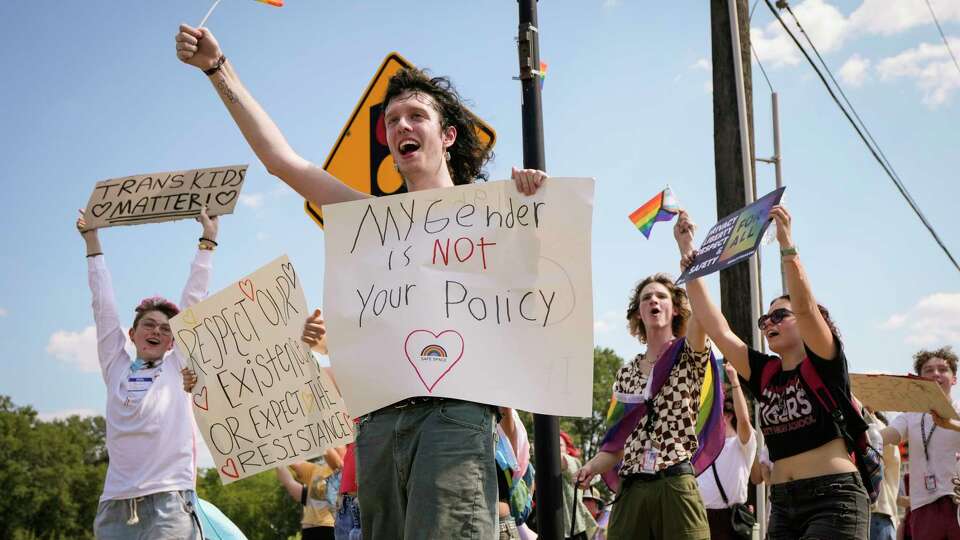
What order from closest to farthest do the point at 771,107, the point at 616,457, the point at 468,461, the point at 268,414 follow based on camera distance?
1. the point at 468,461
2. the point at 268,414
3. the point at 616,457
4. the point at 771,107

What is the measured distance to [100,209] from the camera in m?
5.91

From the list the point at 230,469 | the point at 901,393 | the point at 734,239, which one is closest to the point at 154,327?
the point at 230,469

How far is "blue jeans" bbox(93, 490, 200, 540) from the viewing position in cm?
Result: 499

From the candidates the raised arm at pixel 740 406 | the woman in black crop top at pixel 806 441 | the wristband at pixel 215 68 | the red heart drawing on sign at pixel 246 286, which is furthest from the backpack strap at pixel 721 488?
the wristband at pixel 215 68

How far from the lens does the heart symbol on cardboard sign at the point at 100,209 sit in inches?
232

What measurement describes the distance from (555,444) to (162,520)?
2.44 metres

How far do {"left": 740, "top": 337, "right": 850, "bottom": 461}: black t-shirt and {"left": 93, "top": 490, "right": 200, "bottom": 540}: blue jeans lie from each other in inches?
128

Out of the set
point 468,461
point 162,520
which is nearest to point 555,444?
point 468,461

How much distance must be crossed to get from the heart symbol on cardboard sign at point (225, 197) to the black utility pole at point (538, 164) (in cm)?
214

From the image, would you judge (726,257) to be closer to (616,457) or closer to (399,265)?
(616,457)

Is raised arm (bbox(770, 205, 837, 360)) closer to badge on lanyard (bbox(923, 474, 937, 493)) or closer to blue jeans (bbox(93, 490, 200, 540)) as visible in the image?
blue jeans (bbox(93, 490, 200, 540))

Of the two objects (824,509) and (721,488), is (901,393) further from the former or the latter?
(824,509)

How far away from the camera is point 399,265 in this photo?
2.89 meters

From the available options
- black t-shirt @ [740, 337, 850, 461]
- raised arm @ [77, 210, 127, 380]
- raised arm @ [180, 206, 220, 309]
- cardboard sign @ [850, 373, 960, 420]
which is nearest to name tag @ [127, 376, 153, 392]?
raised arm @ [77, 210, 127, 380]
